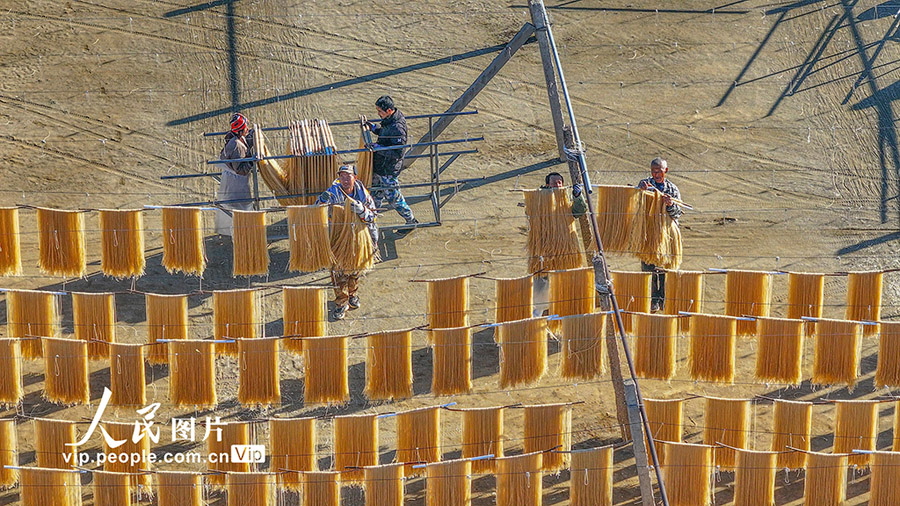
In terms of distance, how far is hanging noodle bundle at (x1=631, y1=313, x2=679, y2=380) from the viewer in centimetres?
1576

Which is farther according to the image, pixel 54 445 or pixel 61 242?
pixel 61 242

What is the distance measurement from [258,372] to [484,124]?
8168 millimetres

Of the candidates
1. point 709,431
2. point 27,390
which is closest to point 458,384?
point 709,431

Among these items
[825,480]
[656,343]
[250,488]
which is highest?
[656,343]

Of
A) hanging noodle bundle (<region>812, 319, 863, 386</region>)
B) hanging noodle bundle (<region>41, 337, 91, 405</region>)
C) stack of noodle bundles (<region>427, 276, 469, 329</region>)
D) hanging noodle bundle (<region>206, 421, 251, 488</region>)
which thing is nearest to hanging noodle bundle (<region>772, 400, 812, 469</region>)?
hanging noodle bundle (<region>812, 319, 863, 386</region>)

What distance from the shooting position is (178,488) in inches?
565

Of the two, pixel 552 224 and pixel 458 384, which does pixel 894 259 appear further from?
A: pixel 458 384

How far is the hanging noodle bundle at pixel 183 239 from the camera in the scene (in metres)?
16.5

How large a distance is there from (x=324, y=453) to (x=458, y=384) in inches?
78.8

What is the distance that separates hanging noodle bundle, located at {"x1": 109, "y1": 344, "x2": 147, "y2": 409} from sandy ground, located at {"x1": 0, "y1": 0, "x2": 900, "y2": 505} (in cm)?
105

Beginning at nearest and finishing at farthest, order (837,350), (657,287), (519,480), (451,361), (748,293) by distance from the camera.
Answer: (519,480)
(451,361)
(837,350)
(748,293)
(657,287)

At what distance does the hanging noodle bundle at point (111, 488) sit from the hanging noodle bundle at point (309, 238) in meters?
3.74

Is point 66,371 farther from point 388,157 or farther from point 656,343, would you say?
point 656,343

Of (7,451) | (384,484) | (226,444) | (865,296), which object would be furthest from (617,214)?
(7,451)
